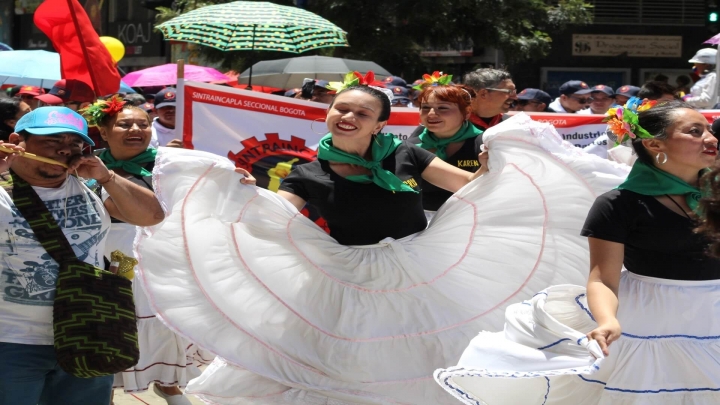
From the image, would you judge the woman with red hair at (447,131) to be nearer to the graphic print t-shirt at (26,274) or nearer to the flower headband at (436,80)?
the flower headband at (436,80)

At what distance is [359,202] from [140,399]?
233 cm

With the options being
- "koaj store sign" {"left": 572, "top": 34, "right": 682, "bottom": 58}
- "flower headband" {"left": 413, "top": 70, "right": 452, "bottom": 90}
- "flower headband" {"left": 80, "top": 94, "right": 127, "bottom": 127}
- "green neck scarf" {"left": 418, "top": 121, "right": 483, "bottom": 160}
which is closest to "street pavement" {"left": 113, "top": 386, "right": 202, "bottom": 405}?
"flower headband" {"left": 80, "top": 94, "right": 127, "bottom": 127}

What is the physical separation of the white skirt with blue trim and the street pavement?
9.99ft

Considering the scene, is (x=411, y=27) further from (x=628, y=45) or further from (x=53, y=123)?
(x=53, y=123)

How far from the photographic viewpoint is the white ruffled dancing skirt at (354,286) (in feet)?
17.6

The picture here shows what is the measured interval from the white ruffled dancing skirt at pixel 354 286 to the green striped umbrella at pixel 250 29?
5047mm

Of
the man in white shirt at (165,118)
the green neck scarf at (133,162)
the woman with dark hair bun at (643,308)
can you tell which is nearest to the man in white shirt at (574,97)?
the man in white shirt at (165,118)

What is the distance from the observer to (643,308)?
4.01 metres

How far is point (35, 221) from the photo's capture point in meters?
4.01

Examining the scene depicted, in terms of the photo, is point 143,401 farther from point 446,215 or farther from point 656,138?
point 656,138

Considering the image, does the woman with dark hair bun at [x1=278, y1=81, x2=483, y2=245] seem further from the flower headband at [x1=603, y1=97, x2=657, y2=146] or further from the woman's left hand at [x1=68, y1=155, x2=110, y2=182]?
the woman's left hand at [x1=68, y1=155, x2=110, y2=182]

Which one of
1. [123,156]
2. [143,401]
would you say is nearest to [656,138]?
[123,156]

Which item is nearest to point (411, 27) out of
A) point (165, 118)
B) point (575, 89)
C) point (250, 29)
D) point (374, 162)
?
point (575, 89)

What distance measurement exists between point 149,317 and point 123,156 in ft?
3.15
